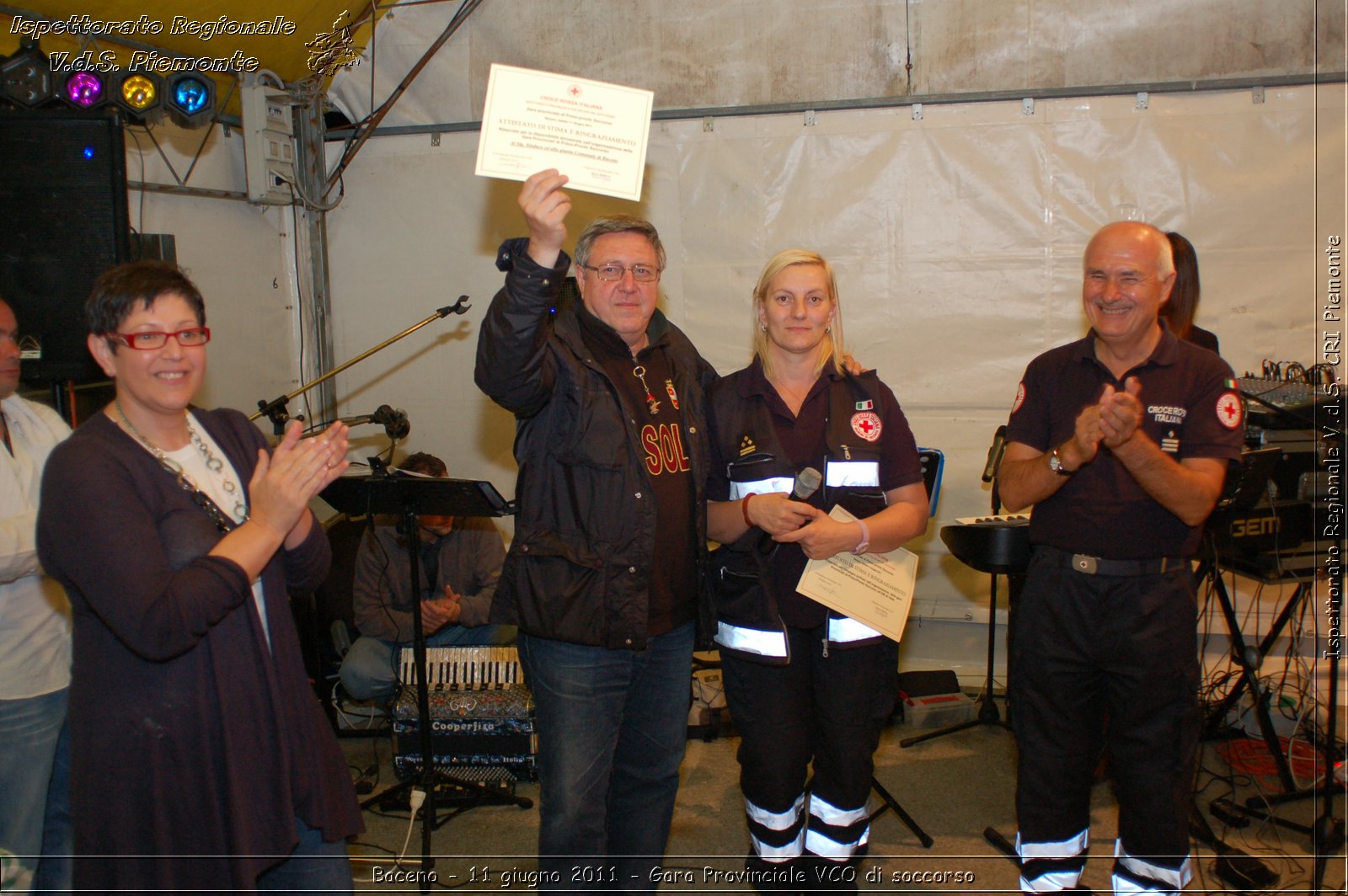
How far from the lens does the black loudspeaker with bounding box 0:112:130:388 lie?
3.04m

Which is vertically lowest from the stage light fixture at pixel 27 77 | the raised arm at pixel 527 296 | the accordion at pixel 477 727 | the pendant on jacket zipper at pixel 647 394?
the accordion at pixel 477 727

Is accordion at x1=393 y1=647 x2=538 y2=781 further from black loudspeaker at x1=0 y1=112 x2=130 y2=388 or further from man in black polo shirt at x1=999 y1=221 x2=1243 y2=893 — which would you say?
man in black polo shirt at x1=999 y1=221 x2=1243 y2=893

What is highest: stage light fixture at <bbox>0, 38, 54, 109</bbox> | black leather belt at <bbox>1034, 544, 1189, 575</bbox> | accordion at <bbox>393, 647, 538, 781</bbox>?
stage light fixture at <bbox>0, 38, 54, 109</bbox>

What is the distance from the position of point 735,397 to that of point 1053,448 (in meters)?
0.90

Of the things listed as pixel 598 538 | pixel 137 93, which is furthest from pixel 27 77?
pixel 598 538

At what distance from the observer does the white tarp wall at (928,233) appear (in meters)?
4.27

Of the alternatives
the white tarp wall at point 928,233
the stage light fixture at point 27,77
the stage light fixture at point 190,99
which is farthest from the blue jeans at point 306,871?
the white tarp wall at point 928,233

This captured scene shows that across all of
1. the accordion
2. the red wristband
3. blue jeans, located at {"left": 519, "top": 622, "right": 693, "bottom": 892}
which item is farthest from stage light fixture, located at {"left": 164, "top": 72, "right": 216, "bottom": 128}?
the red wristband

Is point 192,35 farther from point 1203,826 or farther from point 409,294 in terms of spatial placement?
point 1203,826

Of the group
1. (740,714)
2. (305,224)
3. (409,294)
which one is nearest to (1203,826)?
(740,714)

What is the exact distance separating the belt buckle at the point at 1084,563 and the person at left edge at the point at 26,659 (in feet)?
8.76

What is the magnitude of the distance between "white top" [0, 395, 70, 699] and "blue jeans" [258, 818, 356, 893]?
98 cm

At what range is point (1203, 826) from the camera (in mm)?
3186

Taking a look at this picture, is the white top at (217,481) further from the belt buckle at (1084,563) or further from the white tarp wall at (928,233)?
the white tarp wall at (928,233)
